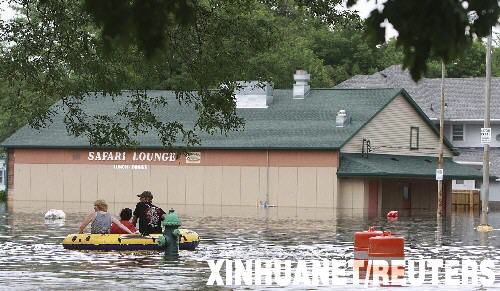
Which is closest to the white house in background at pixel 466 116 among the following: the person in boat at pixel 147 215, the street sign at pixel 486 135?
A: the street sign at pixel 486 135

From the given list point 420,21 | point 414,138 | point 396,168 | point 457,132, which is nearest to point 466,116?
point 457,132

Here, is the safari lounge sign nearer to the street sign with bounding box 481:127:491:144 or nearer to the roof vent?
the roof vent

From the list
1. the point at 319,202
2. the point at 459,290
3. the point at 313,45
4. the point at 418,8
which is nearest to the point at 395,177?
the point at 319,202

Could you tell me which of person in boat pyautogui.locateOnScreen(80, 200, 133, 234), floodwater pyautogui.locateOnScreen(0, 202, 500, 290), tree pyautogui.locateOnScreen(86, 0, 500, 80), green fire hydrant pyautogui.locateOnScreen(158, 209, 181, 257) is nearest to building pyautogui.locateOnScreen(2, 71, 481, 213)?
floodwater pyautogui.locateOnScreen(0, 202, 500, 290)

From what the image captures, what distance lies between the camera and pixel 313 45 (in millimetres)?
112375

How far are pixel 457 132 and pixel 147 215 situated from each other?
60814 mm

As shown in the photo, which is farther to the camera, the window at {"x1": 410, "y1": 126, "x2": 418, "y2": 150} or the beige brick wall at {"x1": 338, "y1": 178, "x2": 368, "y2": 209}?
the window at {"x1": 410, "y1": 126, "x2": 418, "y2": 150}

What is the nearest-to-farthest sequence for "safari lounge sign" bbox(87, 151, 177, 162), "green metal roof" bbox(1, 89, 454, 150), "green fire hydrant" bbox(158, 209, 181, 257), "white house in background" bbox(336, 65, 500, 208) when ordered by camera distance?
1. "green fire hydrant" bbox(158, 209, 181, 257)
2. "green metal roof" bbox(1, 89, 454, 150)
3. "safari lounge sign" bbox(87, 151, 177, 162)
4. "white house in background" bbox(336, 65, 500, 208)

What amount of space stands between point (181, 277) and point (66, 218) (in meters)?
31.9

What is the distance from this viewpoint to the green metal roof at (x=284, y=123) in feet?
240

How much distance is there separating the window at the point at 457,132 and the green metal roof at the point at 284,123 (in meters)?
12.4

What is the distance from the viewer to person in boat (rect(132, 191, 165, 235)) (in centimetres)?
2991

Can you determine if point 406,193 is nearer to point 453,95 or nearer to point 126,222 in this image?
point 453,95

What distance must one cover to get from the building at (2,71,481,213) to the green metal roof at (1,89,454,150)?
0.06 metres
